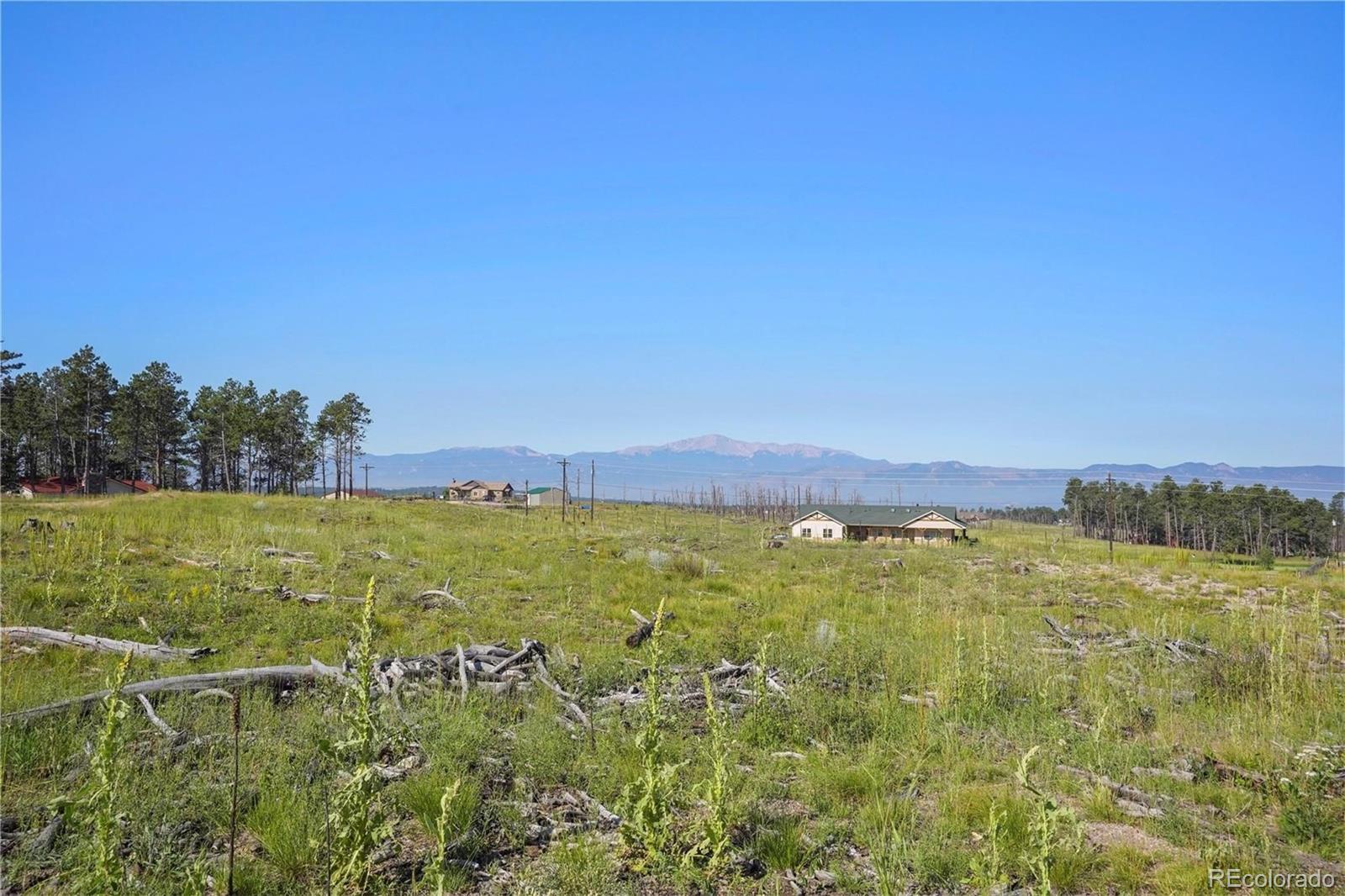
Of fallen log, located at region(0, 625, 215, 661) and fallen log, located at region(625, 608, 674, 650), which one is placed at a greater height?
fallen log, located at region(0, 625, 215, 661)

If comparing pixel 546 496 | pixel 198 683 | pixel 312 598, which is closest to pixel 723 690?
pixel 198 683

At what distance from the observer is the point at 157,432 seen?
6638 cm

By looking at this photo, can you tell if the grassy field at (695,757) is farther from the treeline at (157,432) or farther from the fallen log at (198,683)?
the treeline at (157,432)

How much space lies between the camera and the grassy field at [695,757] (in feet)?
14.9

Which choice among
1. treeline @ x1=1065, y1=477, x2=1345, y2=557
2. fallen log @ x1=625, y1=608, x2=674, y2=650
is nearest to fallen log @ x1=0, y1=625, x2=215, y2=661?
fallen log @ x1=625, y1=608, x2=674, y2=650

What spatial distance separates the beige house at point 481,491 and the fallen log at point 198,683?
296 feet

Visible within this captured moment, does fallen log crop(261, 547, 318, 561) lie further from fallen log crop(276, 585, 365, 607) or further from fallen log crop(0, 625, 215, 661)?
fallen log crop(0, 625, 215, 661)

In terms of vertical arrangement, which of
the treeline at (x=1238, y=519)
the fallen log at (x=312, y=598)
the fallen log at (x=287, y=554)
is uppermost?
the fallen log at (x=287, y=554)

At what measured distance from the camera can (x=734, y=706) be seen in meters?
8.00

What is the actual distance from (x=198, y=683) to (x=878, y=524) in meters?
65.7

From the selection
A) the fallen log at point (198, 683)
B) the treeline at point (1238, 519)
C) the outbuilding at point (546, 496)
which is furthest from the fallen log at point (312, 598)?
the outbuilding at point (546, 496)

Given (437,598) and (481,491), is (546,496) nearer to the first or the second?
(481,491)

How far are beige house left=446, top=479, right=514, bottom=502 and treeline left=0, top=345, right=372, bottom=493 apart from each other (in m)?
19.1

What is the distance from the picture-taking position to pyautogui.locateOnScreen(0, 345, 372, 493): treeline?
60406 mm
